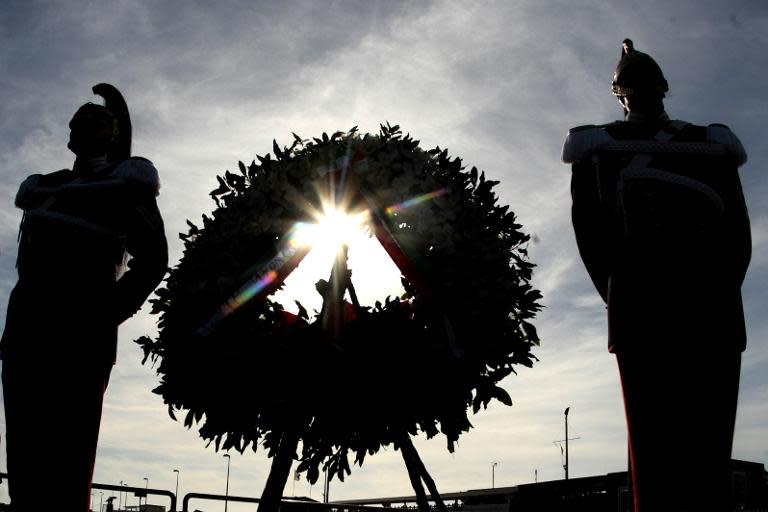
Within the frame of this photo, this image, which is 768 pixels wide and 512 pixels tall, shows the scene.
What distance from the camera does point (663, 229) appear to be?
4875 mm

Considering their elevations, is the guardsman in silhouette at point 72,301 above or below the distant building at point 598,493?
above

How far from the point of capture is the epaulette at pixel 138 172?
6.21 metres

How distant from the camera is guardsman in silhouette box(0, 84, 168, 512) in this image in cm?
563

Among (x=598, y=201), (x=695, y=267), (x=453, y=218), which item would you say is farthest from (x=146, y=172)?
(x=695, y=267)

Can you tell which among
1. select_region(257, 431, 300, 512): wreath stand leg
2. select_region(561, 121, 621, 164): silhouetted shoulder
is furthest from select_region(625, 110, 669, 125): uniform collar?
select_region(257, 431, 300, 512): wreath stand leg

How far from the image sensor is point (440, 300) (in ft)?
23.9

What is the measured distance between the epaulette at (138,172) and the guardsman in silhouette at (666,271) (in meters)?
3.20

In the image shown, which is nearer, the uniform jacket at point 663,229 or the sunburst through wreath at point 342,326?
the uniform jacket at point 663,229

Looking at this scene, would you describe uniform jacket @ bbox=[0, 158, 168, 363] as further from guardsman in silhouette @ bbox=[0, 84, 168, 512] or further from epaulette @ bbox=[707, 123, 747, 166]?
epaulette @ bbox=[707, 123, 747, 166]

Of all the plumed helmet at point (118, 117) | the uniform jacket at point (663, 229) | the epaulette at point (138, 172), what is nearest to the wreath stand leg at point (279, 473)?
the epaulette at point (138, 172)

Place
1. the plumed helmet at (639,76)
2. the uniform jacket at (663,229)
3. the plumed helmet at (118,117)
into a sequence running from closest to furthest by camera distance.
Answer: the uniform jacket at (663,229)
the plumed helmet at (639,76)
the plumed helmet at (118,117)

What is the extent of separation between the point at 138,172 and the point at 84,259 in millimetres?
805

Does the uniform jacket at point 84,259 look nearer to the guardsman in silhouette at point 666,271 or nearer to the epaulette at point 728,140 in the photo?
the guardsman in silhouette at point 666,271

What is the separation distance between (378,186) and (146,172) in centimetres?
236
